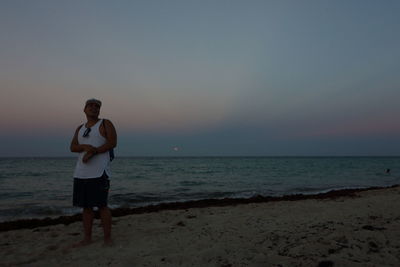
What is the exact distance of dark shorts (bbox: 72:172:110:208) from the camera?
386cm

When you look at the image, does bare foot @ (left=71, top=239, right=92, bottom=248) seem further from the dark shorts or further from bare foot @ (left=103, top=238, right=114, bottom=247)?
the dark shorts

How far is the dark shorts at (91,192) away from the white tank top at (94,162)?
0.07 m

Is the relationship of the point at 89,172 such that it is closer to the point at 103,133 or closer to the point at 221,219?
the point at 103,133

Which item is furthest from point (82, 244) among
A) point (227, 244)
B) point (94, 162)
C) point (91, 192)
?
point (227, 244)

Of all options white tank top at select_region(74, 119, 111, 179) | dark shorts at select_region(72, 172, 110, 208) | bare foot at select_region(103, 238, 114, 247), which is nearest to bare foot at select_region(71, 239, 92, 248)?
bare foot at select_region(103, 238, 114, 247)

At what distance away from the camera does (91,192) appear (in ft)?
12.7

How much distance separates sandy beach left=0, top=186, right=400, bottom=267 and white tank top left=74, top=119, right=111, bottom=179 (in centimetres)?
105

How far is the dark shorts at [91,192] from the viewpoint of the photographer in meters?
3.86

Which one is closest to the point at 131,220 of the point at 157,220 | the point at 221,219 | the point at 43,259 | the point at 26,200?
the point at 157,220

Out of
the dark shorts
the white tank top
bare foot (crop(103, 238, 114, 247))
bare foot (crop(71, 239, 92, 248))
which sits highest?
the white tank top

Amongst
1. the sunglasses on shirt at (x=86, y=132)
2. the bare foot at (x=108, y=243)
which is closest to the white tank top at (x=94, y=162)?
the sunglasses on shirt at (x=86, y=132)

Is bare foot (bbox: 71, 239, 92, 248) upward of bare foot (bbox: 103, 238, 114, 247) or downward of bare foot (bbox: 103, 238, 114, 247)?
downward

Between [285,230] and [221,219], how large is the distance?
1.65 m

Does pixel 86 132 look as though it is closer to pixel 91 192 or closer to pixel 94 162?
pixel 94 162
